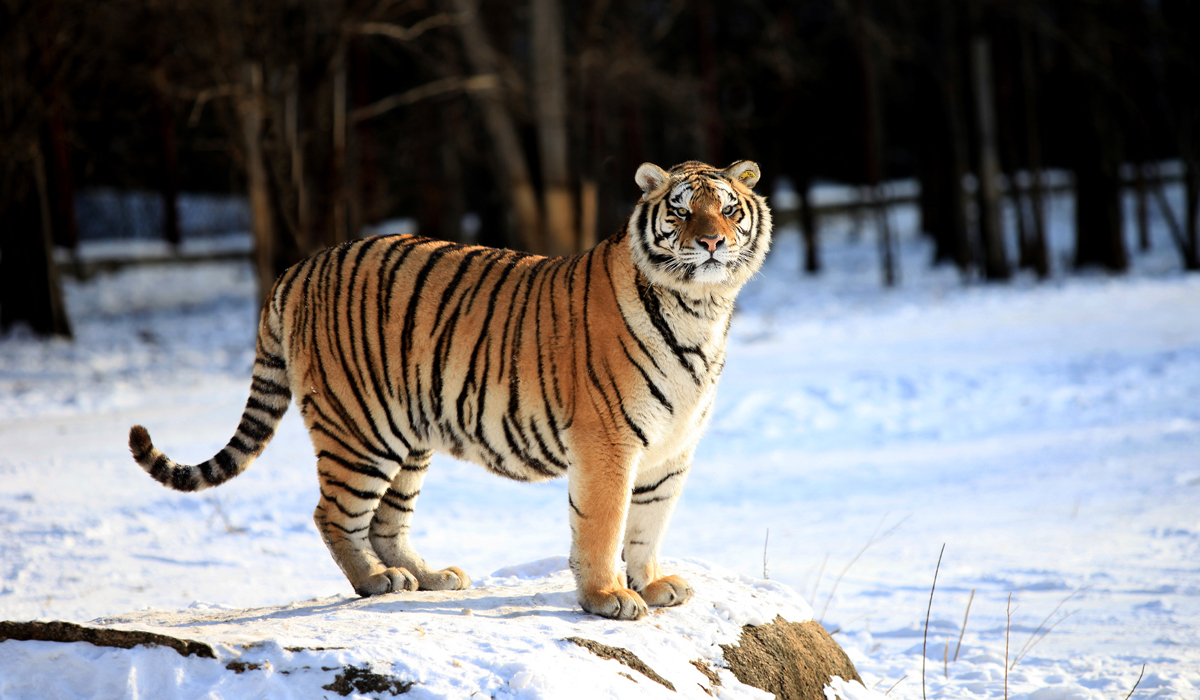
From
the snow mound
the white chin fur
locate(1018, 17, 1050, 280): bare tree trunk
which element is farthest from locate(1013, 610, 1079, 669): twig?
locate(1018, 17, 1050, 280): bare tree trunk

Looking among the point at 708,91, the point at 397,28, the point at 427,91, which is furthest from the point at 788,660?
the point at 708,91

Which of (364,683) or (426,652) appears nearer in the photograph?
(364,683)

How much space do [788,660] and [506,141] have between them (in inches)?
484

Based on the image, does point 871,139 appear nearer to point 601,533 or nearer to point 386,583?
point 386,583

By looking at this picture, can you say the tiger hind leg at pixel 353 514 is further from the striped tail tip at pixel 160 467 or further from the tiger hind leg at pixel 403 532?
the striped tail tip at pixel 160 467

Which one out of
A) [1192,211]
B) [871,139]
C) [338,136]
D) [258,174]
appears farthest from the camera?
[871,139]

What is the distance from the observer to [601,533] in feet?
10.7

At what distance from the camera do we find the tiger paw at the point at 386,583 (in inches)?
147

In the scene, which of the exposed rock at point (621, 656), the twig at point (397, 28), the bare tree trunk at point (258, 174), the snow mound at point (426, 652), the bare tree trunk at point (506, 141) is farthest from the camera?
the bare tree trunk at point (506, 141)

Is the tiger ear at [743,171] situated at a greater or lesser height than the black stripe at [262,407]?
greater

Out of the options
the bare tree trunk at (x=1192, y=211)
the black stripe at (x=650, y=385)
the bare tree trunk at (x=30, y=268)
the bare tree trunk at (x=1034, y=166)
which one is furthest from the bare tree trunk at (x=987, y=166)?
the black stripe at (x=650, y=385)

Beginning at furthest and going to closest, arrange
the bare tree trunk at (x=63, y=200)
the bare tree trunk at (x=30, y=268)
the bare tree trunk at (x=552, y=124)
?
the bare tree trunk at (x=63, y=200), the bare tree trunk at (x=552, y=124), the bare tree trunk at (x=30, y=268)

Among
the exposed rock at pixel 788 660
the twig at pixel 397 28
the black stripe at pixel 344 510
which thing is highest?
the twig at pixel 397 28

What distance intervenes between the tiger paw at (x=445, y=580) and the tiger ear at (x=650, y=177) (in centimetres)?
167
